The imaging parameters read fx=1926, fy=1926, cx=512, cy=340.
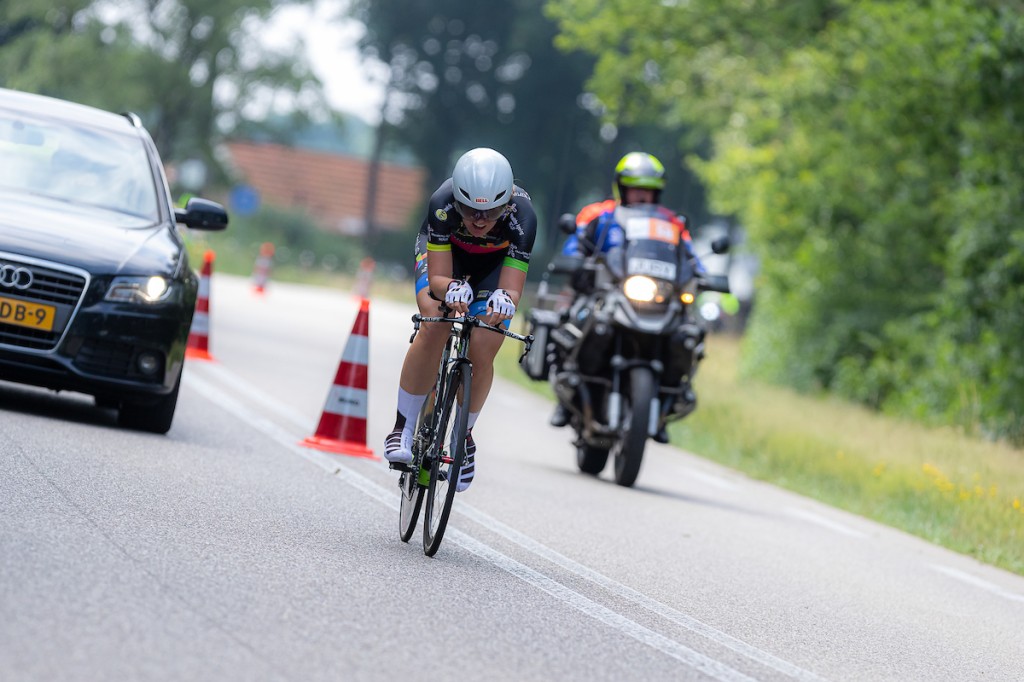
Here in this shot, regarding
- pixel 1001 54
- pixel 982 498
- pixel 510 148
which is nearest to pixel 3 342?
pixel 982 498

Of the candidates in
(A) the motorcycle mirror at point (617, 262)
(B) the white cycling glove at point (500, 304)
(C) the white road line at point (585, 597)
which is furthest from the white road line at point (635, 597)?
(A) the motorcycle mirror at point (617, 262)

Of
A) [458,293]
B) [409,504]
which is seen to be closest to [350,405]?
[409,504]

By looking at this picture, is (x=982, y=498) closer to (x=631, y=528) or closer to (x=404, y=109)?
(x=631, y=528)

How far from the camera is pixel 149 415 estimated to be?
11109mm

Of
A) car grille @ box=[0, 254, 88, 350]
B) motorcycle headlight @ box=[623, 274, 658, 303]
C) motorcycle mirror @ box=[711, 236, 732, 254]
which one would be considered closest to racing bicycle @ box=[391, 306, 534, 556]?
car grille @ box=[0, 254, 88, 350]

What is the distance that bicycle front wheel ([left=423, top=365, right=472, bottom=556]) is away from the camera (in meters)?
8.04

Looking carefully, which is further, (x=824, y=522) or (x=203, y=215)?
(x=824, y=522)

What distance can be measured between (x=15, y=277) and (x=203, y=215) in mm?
1538

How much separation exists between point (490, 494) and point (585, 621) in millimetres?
3927

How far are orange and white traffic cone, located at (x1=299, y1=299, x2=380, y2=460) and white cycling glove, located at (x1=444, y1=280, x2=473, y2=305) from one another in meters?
3.73

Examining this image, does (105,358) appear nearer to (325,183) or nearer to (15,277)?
(15,277)

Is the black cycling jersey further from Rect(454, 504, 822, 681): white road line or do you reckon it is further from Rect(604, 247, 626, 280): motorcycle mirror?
Rect(604, 247, 626, 280): motorcycle mirror

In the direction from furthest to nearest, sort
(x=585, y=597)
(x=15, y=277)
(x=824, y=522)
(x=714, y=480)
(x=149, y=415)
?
(x=714, y=480)
(x=824, y=522)
(x=149, y=415)
(x=15, y=277)
(x=585, y=597)

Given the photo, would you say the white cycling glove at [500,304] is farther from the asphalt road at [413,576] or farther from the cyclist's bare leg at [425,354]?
the asphalt road at [413,576]
